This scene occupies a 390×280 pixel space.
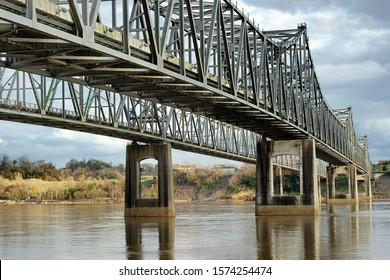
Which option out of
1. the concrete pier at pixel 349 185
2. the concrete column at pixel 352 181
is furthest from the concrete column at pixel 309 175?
the concrete column at pixel 352 181

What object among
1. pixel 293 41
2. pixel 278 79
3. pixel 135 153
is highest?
pixel 293 41

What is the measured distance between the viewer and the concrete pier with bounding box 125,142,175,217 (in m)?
90.0

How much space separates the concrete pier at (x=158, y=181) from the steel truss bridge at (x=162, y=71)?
7.02 ft

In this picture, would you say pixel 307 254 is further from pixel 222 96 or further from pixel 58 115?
pixel 58 115

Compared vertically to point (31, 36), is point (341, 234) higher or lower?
lower

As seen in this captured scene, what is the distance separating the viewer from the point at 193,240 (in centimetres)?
5084

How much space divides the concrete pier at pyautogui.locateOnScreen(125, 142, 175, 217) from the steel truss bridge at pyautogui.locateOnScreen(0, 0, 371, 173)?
2138mm

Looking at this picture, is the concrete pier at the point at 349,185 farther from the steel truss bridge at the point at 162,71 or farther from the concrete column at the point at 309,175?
the concrete column at the point at 309,175

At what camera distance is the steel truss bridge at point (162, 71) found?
117 feet

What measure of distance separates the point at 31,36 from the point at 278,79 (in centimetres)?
5262

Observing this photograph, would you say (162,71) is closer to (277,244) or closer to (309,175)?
(277,244)

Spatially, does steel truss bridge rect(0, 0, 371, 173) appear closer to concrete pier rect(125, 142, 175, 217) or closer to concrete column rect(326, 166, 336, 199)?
concrete pier rect(125, 142, 175, 217)
